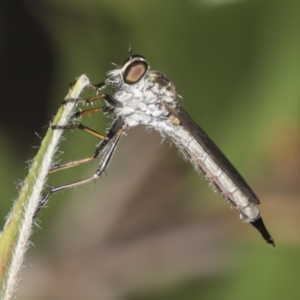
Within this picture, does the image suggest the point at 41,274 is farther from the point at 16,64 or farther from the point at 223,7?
the point at 223,7

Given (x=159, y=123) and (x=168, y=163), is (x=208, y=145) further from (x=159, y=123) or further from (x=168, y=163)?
(x=168, y=163)

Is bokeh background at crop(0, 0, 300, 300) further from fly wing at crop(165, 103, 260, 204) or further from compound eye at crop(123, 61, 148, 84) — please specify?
compound eye at crop(123, 61, 148, 84)

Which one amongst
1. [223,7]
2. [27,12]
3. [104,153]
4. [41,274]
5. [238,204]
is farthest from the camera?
[27,12]

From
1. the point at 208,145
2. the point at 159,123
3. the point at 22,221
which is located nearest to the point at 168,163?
the point at 208,145

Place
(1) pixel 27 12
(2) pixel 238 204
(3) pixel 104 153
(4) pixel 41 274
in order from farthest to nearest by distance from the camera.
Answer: (1) pixel 27 12, (4) pixel 41 274, (2) pixel 238 204, (3) pixel 104 153

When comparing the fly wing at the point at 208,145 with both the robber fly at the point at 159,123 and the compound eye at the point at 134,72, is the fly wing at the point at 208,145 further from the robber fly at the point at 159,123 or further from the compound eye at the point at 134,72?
the compound eye at the point at 134,72

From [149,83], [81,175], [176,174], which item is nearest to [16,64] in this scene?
[81,175]
